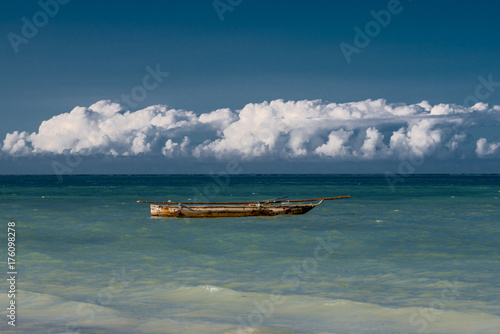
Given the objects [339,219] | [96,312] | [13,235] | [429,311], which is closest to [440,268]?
[429,311]

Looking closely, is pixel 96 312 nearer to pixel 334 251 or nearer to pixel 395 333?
pixel 395 333

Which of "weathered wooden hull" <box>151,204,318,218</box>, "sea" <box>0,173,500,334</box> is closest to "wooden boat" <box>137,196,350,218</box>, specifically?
"weathered wooden hull" <box>151,204,318,218</box>

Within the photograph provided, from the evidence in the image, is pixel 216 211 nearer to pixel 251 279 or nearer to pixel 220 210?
pixel 220 210

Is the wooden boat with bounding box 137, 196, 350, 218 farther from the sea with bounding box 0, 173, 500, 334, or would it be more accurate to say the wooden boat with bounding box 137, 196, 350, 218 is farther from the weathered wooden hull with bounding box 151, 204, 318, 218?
the sea with bounding box 0, 173, 500, 334

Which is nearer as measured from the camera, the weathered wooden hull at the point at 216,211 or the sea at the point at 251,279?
the sea at the point at 251,279

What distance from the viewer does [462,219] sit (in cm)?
3869

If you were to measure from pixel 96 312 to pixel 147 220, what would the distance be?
26.4 meters

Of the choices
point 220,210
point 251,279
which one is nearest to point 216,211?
point 220,210

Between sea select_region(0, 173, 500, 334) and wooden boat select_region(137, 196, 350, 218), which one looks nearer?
sea select_region(0, 173, 500, 334)

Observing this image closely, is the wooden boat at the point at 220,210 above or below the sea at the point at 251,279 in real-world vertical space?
above

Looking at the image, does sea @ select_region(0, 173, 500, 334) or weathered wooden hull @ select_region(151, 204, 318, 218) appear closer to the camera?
sea @ select_region(0, 173, 500, 334)

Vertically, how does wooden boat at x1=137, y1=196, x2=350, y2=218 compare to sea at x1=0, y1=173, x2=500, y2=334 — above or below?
above

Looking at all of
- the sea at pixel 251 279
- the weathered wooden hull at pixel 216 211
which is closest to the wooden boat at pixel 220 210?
the weathered wooden hull at pixel 216 211

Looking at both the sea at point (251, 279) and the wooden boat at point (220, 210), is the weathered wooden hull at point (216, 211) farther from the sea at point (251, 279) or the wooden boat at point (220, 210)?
the sea at point (251, 279)
